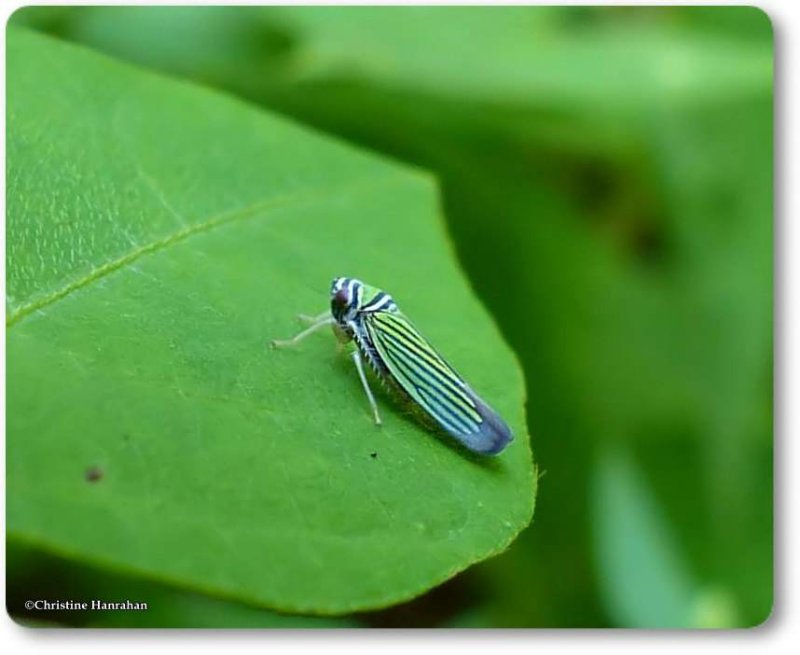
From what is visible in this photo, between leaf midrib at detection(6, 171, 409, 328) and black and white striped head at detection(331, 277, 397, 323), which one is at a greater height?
leaf midrib at detection(6, 171, 409, 328)

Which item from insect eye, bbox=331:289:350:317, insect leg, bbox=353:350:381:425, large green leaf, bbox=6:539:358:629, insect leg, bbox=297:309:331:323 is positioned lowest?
large green leaf, bbox=6:539:358:629

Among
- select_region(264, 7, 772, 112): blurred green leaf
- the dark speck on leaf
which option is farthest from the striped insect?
select_region(264, 7, 772, 112): blurred green leaf

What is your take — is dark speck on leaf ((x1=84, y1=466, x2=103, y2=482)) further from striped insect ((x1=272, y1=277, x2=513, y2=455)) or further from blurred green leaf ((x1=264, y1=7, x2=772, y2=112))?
blurred green leaf ((x1=264, y1=7, x2=772, y2=112))

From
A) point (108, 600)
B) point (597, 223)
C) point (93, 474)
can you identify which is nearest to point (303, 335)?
point (93, 474)

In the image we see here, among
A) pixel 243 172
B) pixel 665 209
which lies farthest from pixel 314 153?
pixel 665 209

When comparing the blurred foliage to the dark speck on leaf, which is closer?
the dark speck on leaf

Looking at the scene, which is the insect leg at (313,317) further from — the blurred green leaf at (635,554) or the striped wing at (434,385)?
the blurred green leaf at (635,554)

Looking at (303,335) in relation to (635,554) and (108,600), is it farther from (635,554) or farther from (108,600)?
(635,554)

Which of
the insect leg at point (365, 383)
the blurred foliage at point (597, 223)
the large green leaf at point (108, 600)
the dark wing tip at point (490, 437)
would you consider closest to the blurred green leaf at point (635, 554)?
the blurred foliage at point (597, 223)
